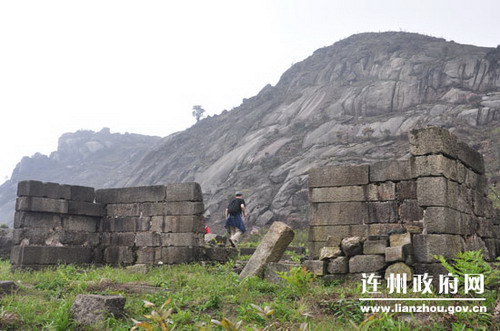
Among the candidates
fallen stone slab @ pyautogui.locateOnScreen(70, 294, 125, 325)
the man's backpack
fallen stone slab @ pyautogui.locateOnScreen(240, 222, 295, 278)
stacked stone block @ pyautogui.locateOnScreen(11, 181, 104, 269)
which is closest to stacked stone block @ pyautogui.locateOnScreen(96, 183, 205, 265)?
stacked stone block @ pyautogui.locateOnScreen(11, 181, 104, 269)

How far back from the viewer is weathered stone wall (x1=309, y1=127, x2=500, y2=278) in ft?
28.8

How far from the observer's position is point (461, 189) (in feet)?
31.9

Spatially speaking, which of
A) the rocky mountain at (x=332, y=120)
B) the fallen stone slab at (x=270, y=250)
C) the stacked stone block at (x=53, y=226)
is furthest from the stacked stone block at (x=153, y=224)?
the rocky mountain at (x=332, y=120)

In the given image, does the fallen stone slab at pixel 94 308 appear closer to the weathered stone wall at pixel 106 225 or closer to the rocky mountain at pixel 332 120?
the weathered stone wall at pixel 106 225

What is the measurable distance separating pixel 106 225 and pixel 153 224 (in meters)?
1.75

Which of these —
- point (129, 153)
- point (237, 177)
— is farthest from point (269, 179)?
point (129, 153)

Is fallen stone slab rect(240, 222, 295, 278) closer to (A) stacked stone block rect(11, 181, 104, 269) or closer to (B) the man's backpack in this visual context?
(B) the man's backpack

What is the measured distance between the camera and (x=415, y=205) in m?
10.5

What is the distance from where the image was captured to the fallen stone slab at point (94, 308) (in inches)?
254

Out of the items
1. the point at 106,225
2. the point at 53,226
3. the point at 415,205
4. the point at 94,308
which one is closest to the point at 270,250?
the point at 415,205

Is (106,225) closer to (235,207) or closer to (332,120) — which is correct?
(235,207)

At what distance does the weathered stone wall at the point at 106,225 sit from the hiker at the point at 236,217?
85.7 inches

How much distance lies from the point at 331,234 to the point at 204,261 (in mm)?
3824

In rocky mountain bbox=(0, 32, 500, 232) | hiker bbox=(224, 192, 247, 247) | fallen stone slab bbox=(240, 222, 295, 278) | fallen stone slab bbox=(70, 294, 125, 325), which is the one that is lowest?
fallen stone slab bbox=(70, 294, 125, 325)
